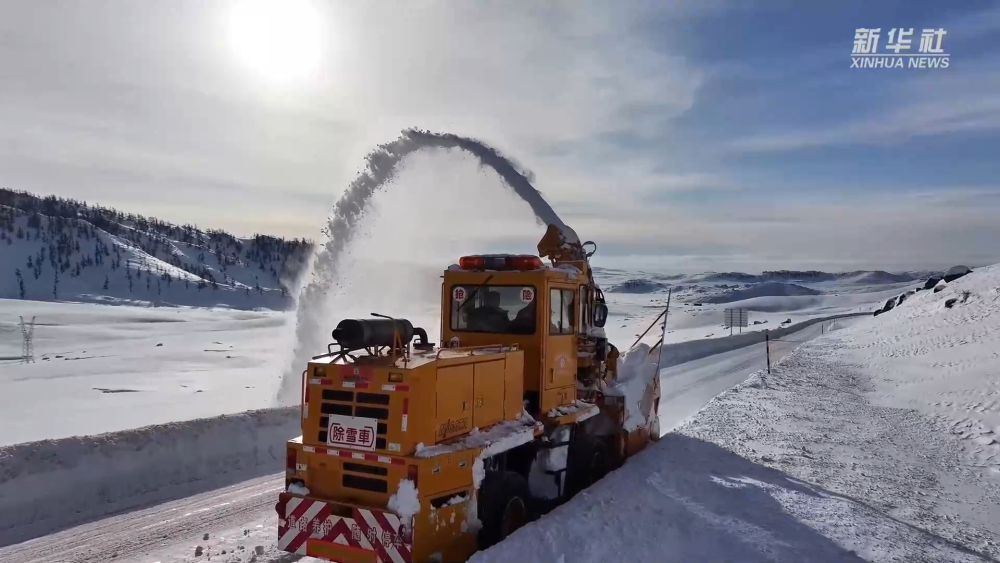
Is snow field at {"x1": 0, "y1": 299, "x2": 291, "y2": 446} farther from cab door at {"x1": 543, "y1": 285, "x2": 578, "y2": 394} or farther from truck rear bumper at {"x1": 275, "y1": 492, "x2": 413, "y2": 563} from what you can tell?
cab door at {"x1": 543, "y1": 285, "x2": 578, "y2": 394}

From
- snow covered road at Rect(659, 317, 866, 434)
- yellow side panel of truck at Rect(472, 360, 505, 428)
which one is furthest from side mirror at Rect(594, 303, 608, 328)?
snow covered road at Rect(659, 317, 866, 434)

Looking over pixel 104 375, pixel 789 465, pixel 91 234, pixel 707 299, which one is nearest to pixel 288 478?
pixel 789 465

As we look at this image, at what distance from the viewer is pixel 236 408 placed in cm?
1516

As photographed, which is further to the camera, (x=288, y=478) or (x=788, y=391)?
(x=788, y=391)

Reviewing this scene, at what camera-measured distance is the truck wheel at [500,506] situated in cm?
714

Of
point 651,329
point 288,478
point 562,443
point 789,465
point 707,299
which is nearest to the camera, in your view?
point 288,478

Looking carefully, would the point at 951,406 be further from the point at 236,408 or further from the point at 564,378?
the point at 236,408

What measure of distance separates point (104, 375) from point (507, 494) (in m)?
19.6

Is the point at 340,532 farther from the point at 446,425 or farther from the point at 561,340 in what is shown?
the point at 561,340

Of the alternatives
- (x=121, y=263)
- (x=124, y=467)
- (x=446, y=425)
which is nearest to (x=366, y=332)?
(x=446, y=425)

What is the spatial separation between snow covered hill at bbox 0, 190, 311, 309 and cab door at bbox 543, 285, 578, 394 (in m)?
70.9

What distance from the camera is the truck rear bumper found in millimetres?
6094

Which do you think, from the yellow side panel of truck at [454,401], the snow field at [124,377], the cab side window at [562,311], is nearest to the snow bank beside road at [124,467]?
the snow field at [124,377]

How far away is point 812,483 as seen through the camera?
9.91 meters
